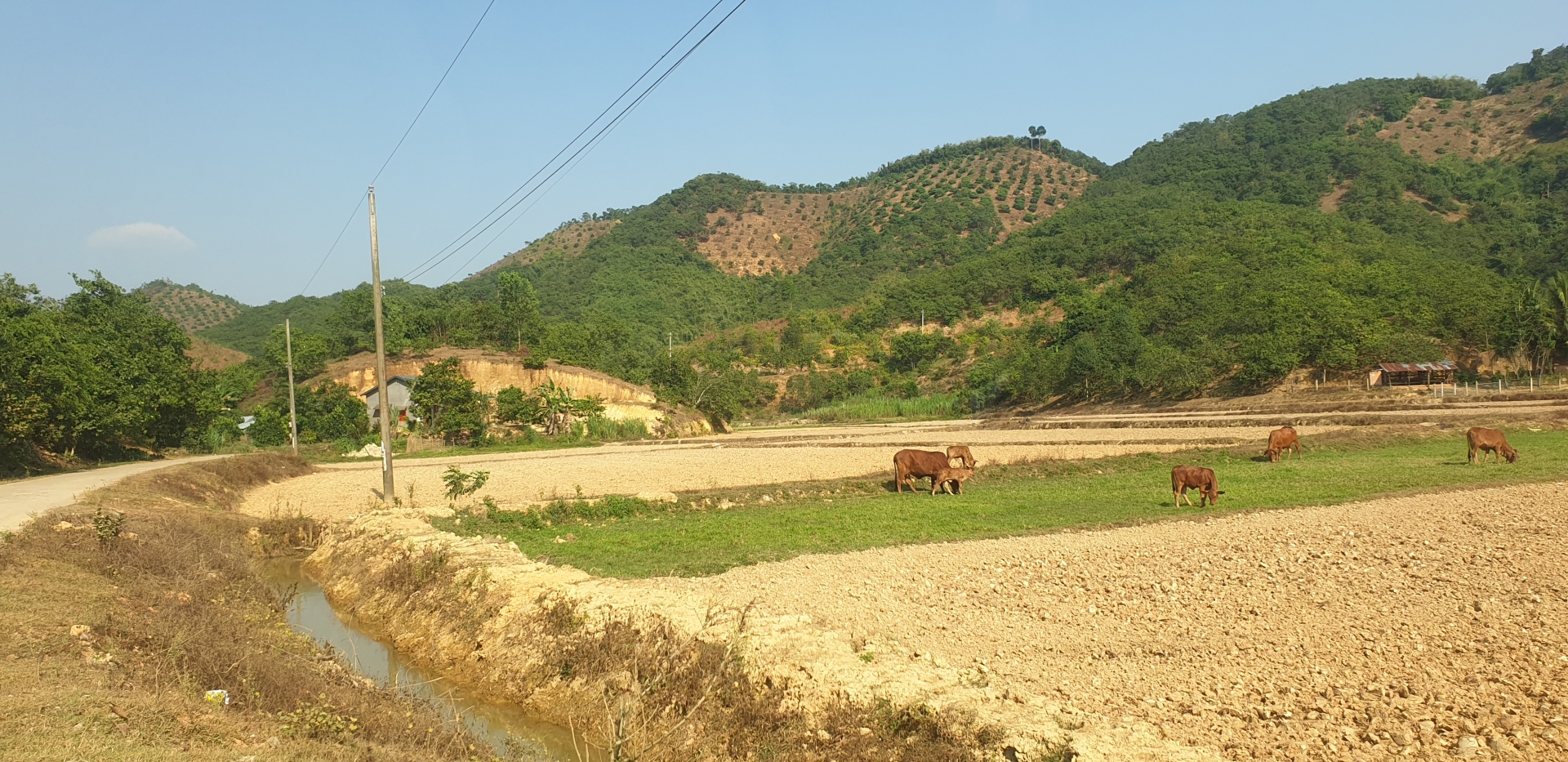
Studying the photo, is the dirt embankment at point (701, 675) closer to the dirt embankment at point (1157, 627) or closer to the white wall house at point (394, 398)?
the dirt embankment at point (1157, 627)

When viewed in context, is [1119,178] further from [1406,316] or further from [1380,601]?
[1380,601]

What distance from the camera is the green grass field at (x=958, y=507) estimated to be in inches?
613

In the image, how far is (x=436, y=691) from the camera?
36.2ft

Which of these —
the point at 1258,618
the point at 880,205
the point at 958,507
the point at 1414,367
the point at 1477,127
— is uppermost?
the point at 880,205

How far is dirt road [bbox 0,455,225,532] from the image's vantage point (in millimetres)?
16250

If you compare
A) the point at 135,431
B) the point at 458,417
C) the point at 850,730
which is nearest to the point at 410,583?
the point at 850,730

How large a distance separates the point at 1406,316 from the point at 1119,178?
99.3 metres

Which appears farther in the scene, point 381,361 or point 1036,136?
point 1036,136

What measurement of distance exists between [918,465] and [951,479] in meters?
0.97

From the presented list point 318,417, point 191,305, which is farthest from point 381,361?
point 191,305

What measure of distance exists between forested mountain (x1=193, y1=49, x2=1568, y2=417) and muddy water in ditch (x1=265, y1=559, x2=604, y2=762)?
50642 mm

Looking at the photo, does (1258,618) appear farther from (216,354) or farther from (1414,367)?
(216,354)

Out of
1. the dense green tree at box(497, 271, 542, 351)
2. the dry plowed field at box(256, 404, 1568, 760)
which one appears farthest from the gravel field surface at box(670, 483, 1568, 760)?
the dense green tree at box(497, 271, 542, 351)

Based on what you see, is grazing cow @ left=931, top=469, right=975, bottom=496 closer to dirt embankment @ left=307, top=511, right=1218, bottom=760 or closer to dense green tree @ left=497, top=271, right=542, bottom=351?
dirt embankment @ left=307, top=511, right=1218, bottom=760
